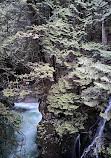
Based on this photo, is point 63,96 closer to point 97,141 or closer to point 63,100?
point 63,100

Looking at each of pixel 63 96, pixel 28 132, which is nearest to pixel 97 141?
pixel 63 96

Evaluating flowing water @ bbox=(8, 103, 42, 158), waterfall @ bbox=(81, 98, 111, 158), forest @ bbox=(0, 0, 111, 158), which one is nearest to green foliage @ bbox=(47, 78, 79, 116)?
forest @ bbox=(0, 0, 111, 158)

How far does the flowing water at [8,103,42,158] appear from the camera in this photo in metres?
4.92

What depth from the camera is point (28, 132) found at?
5.90 m

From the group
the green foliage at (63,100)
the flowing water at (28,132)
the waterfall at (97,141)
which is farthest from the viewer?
the green foliage at (63,100)

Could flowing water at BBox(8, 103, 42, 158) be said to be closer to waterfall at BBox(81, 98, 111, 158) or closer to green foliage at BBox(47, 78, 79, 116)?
green foliage at BBox(47, 78, 79, 116)

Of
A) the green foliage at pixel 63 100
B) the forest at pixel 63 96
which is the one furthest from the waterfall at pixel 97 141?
the green foliage at pixel 63 100

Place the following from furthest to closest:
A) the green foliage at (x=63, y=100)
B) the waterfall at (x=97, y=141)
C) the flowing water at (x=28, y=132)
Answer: the green foliage at (x=63, y=100) < the flowing water at (x=28, y=132) < the waterfall at (x=97, y=141)

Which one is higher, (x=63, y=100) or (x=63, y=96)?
(x=63, y=96)

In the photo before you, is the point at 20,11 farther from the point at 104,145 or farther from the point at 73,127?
the point at 104,145

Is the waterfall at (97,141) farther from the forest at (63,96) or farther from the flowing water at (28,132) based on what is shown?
the flowing water at (28,132)

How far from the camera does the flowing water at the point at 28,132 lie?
492 cm

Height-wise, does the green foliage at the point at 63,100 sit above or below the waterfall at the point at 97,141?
above

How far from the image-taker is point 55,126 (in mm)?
5656
